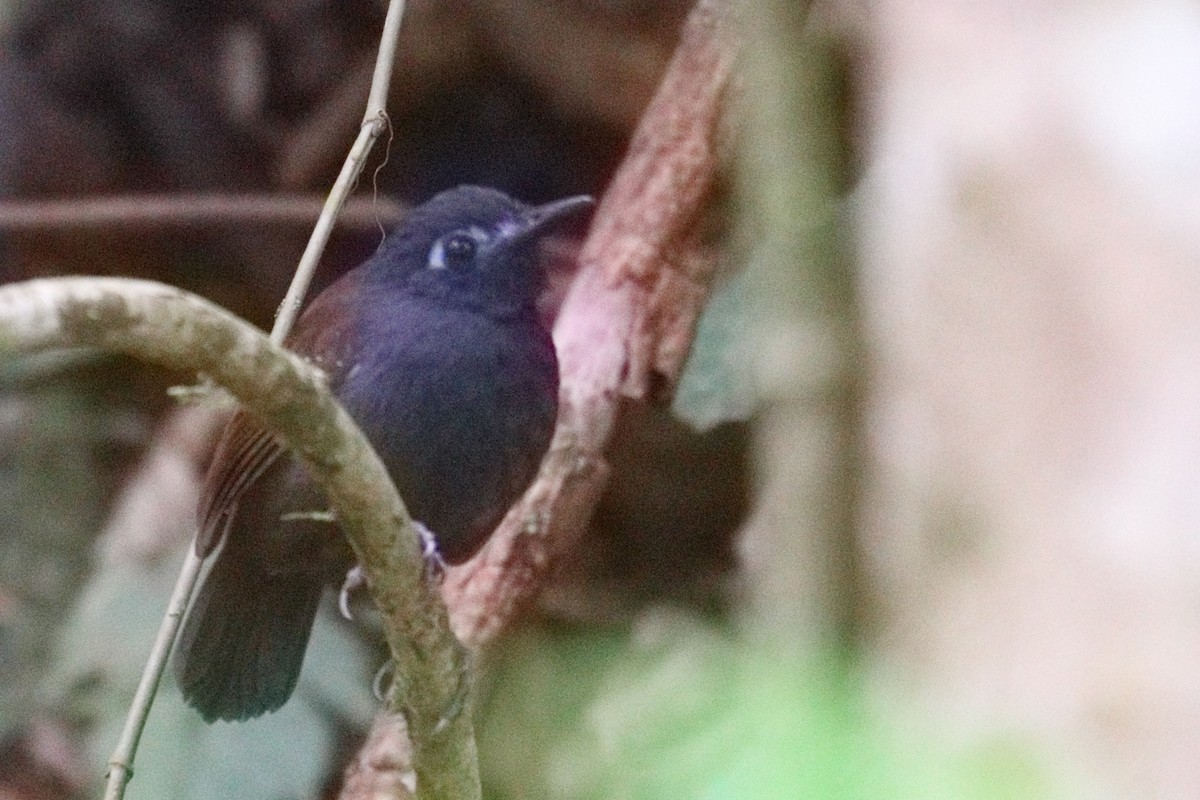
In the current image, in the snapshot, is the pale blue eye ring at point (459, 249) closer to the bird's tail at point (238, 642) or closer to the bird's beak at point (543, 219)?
the bird's beak at point (543, 219)

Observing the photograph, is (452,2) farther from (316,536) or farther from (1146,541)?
(1146,541)

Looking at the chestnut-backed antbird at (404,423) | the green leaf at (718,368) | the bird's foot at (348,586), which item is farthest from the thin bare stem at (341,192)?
the green leaf at (718,368)

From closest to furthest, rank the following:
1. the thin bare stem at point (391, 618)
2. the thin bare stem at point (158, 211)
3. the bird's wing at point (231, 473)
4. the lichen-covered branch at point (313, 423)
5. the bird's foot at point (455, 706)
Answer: the lichen-covered branch at point (313, 423)
the thin bare stem at point (391, 618)
the bird's foot at point (455, 706)
the bird's wing at point (231, 473)
the thin bare stem at point (158, 211)

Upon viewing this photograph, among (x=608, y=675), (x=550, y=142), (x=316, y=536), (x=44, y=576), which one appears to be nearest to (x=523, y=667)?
(x=608, y=675)

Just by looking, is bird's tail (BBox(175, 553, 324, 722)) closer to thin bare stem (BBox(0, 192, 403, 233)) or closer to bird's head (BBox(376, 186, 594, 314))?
bird's head (BBox(376, 186, 594, 314))

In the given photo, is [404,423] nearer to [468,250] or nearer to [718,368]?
[468,250]

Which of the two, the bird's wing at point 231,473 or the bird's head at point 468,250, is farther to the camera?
the bird's head at point 468,250

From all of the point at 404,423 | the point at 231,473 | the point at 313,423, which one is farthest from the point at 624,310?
the point at 313,423

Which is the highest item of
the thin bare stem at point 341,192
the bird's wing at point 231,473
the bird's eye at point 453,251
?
the bird's eye at point 453,251
